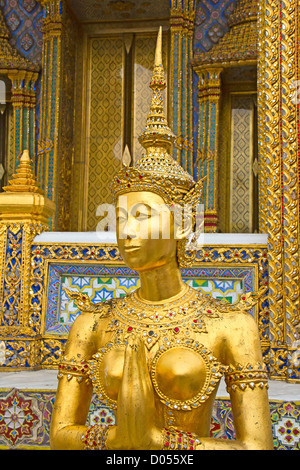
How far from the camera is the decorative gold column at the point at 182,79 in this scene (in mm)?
6559

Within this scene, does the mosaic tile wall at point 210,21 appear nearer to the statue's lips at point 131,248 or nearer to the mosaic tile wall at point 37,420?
the mosaic tile wall at point 37,420

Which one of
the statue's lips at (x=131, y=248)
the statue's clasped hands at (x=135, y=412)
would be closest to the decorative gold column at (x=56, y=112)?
the statue's lips at (x=131, y=248)

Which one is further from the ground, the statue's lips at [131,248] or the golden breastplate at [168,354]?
the statue's lips at [131,248]

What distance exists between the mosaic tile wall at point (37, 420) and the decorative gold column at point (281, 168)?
54cm

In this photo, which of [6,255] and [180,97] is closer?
[6,255]

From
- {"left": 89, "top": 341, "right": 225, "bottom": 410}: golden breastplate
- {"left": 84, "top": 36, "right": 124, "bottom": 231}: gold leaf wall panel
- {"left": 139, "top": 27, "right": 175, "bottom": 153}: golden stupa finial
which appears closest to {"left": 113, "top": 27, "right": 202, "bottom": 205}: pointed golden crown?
{"left": 139, "top": 27, "right": 175, "bottom": 153}: golden stupa finial

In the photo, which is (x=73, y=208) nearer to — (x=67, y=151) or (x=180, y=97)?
(x=67, y=151)

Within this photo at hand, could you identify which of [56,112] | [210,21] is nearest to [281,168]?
[56,112]

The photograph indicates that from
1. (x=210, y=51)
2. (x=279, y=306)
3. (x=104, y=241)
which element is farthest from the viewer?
(x=210, y=51)

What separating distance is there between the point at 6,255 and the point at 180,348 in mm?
2196

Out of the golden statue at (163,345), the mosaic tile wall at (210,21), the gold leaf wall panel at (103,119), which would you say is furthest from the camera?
the gold leaf wall panel at (103,119)

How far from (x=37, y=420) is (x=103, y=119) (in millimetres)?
5261
